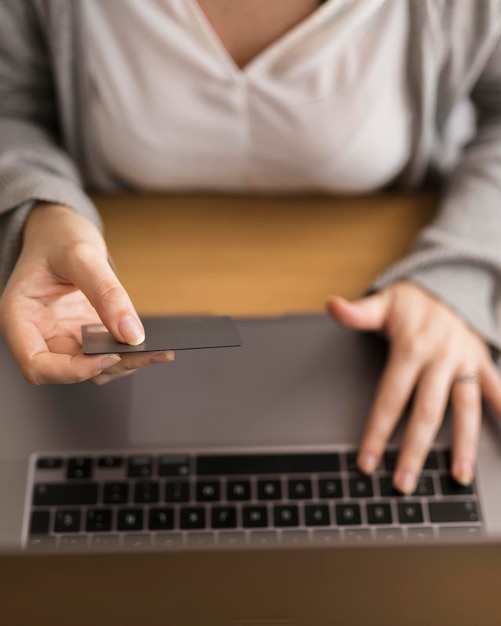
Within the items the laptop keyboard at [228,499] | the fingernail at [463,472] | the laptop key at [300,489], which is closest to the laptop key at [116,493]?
the laptop keyboard at [228,499]

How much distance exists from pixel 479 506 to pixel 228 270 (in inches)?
9.9

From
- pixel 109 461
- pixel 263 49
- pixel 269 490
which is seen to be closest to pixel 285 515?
pixel 269 490

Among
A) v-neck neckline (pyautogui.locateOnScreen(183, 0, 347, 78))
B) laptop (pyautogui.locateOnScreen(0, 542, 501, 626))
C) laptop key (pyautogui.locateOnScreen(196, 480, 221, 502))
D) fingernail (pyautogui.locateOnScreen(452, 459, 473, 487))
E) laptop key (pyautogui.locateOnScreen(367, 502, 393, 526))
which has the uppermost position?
v-neck neckline (pyautogui.locateOnScreen(183, 0, 347, 78))

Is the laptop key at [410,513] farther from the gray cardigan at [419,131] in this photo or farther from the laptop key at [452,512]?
the gray cardigan at [419,131]

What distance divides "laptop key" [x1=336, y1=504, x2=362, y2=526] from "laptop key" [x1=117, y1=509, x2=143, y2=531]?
0.41 ft

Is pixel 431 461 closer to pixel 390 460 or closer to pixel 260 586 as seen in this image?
pixel 390 460

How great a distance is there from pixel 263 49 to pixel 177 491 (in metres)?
0.32

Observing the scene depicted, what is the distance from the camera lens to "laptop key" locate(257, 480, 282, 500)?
1.38ft

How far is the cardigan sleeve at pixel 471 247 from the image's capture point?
19.1 inches

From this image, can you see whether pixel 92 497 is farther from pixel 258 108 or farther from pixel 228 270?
pixel 258 108

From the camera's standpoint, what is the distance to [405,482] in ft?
1.38

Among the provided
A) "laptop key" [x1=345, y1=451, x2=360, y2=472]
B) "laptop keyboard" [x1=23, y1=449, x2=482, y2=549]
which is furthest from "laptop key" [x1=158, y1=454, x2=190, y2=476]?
"laptop key" [x1=345, y1=451, x2=360, y2=472]

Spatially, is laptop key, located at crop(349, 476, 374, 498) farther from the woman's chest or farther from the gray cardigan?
the woman's chest

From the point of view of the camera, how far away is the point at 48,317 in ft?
1.31
